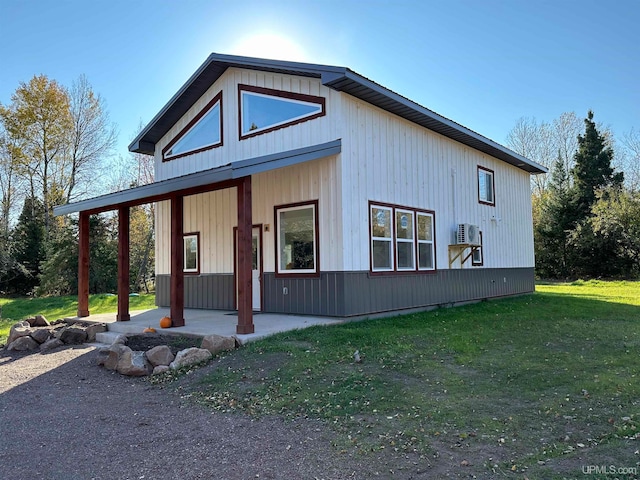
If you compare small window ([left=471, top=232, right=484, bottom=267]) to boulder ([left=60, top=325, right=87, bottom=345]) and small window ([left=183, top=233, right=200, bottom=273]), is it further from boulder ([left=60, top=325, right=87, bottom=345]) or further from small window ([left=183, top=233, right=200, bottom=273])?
boulder ([left=60, top=325, right=87, bottom=345])

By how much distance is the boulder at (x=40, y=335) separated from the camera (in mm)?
8415

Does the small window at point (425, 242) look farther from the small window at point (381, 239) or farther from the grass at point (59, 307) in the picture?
the grass at point (59, 307)

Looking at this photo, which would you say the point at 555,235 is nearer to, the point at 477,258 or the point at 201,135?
the point at 477,258

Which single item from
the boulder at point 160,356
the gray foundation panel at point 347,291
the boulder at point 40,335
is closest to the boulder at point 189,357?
the boulder at point 160,356

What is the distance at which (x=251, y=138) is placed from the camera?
10328 mm

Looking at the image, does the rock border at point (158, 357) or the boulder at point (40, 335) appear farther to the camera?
the boulder at point (40, 335)

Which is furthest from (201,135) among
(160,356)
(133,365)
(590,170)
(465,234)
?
(590,170)

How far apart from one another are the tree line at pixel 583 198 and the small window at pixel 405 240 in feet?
61.2

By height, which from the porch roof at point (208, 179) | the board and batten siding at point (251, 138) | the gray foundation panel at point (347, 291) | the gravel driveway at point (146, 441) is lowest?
the gravel driveway at point (146, 441)

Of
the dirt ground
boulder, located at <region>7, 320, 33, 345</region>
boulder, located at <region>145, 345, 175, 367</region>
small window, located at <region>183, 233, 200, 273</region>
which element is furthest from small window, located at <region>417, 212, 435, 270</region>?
boulder, located at <region>7, 320, 33, 345</region>

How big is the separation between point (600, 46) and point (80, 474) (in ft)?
57.6

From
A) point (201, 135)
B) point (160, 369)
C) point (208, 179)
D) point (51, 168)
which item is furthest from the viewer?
point (51, 168)

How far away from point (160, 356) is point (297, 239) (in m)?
3.92

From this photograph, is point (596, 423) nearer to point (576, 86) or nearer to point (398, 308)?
point (398, 308)
